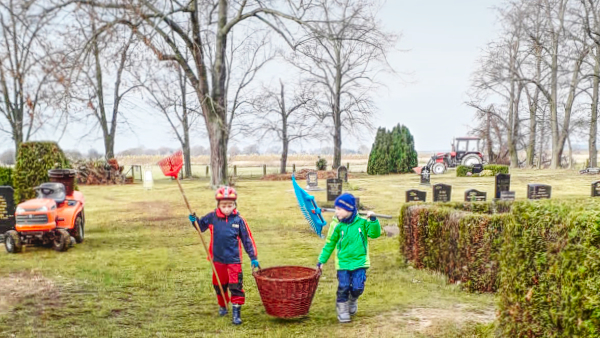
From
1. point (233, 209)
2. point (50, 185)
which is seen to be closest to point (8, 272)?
point (50, 185)

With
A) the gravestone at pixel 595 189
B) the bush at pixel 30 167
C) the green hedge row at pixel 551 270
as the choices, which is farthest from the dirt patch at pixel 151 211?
the gravestone at pixel 595 189

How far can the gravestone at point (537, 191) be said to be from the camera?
16562 millimetres

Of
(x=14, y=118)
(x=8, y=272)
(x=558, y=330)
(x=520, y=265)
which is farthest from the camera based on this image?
(x=14, y=118)

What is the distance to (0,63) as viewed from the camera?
7574 mm

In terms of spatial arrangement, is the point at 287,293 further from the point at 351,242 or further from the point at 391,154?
the point at 391,154

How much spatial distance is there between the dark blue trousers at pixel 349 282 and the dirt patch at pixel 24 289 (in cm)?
427

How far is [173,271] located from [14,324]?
329 cm

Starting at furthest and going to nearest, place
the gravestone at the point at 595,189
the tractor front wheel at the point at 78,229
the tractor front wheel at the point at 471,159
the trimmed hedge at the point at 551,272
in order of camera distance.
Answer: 1. the tractor front wheel at the point at 471,159
2. the gravestone at the point at 595,189
3. the tractor front wheel at the point at 78,229
4. the trimmed hedge at the point at 551,272

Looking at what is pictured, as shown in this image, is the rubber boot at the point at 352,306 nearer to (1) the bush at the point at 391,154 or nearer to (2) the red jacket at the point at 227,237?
(2) the red jacket at the point at 227,237

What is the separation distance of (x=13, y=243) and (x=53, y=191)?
1.39 meters

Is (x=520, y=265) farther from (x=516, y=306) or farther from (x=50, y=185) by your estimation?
(x=50, y=185)

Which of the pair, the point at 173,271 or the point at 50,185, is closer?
the point at 173,271

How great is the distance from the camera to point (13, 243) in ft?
36.5

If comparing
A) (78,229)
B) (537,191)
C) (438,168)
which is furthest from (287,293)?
(438,168)
